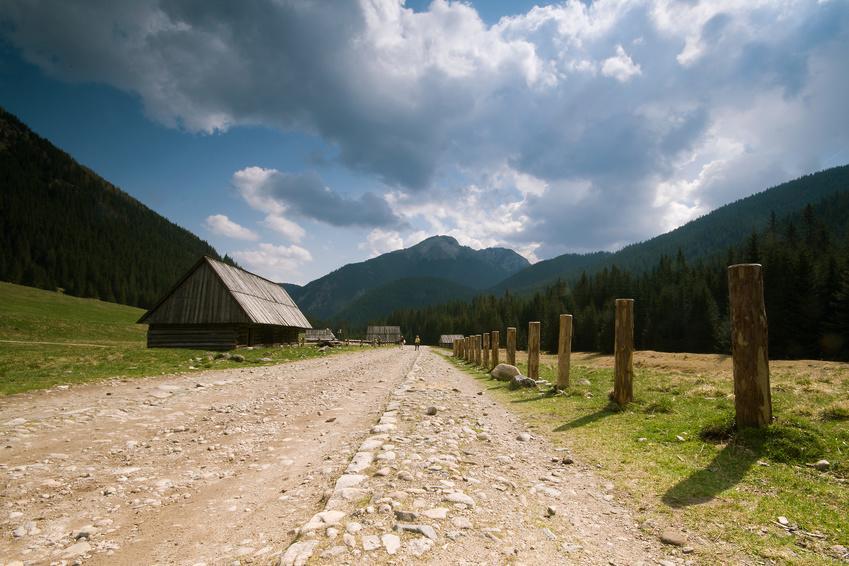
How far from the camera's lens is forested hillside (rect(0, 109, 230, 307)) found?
11350 cm

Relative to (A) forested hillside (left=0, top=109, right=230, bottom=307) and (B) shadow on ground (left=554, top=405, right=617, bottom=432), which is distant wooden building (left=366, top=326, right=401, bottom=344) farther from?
(B) shadow on ground (left=554, top=405, right=617, bottom=432)

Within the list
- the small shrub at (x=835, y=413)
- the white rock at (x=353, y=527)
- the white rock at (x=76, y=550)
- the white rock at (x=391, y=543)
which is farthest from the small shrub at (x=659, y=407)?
the white rock at (x=76, y=550)

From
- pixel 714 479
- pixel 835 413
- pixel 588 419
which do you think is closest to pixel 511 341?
pixel 588 419

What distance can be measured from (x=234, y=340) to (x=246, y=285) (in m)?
7.45

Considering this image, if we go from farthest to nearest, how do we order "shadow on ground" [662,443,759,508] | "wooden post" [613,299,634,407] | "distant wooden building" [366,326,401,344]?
"distant wooden building" [366,326,401,344] → "wooden post" [613,299,634,407] → "shadow on ground" [662,443,759,508]

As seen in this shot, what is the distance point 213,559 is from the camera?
3293 mm

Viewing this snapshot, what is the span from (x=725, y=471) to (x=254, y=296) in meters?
38.7

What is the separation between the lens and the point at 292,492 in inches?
190

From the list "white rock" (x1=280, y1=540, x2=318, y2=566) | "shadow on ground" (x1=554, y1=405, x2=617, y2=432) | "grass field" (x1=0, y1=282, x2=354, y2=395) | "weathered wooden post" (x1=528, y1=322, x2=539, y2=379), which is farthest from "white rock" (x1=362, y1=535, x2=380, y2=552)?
"weathered wooden post" (x1=528, y1=322, x2=539, y2=379)

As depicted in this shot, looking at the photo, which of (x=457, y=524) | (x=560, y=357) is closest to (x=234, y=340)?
(x=560, y=357)

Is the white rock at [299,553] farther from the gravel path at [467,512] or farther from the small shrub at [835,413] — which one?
the small shrub at [835,413]

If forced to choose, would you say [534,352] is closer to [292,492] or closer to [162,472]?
[292,492]

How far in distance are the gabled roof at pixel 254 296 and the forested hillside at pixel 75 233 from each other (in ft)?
325

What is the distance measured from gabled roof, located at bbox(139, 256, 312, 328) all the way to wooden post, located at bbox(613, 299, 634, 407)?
29.3 m
